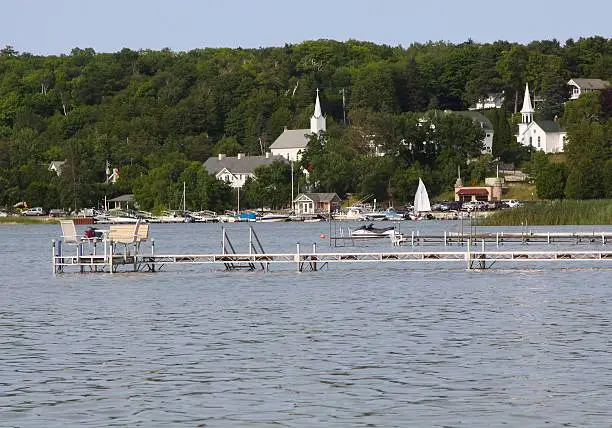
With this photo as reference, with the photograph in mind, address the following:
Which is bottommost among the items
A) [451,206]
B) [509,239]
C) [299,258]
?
[299,258]

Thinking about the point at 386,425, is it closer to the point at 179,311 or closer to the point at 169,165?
the point at 179,311

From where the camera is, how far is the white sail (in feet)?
500

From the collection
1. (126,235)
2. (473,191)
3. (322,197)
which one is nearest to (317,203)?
(322,197)

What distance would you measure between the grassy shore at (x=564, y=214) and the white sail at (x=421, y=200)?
48.2 meters

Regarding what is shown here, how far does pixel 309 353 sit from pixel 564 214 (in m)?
67.1

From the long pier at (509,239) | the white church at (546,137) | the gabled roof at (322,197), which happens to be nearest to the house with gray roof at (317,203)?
the gabled roof at (322,197)

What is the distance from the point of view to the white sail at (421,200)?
15250 cm

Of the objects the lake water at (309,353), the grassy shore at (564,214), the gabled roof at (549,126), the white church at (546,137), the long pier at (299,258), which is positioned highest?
the gabled roof at (549,126)

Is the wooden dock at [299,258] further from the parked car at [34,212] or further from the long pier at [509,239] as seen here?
the parked car at [34,212]

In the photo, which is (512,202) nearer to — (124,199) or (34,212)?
(124,199)

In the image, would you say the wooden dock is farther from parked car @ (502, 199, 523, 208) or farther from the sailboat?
parked car @ (502, 199, 523, 208)

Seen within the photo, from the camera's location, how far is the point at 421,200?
507 feet

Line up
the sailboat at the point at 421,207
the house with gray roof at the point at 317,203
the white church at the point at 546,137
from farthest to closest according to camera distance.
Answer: the white church at the point at 546,137
the house with gray roof at the point at 317,203
the sailboat at the point at 421,207

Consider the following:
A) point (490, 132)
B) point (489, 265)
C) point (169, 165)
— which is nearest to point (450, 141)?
point (490, 132)
